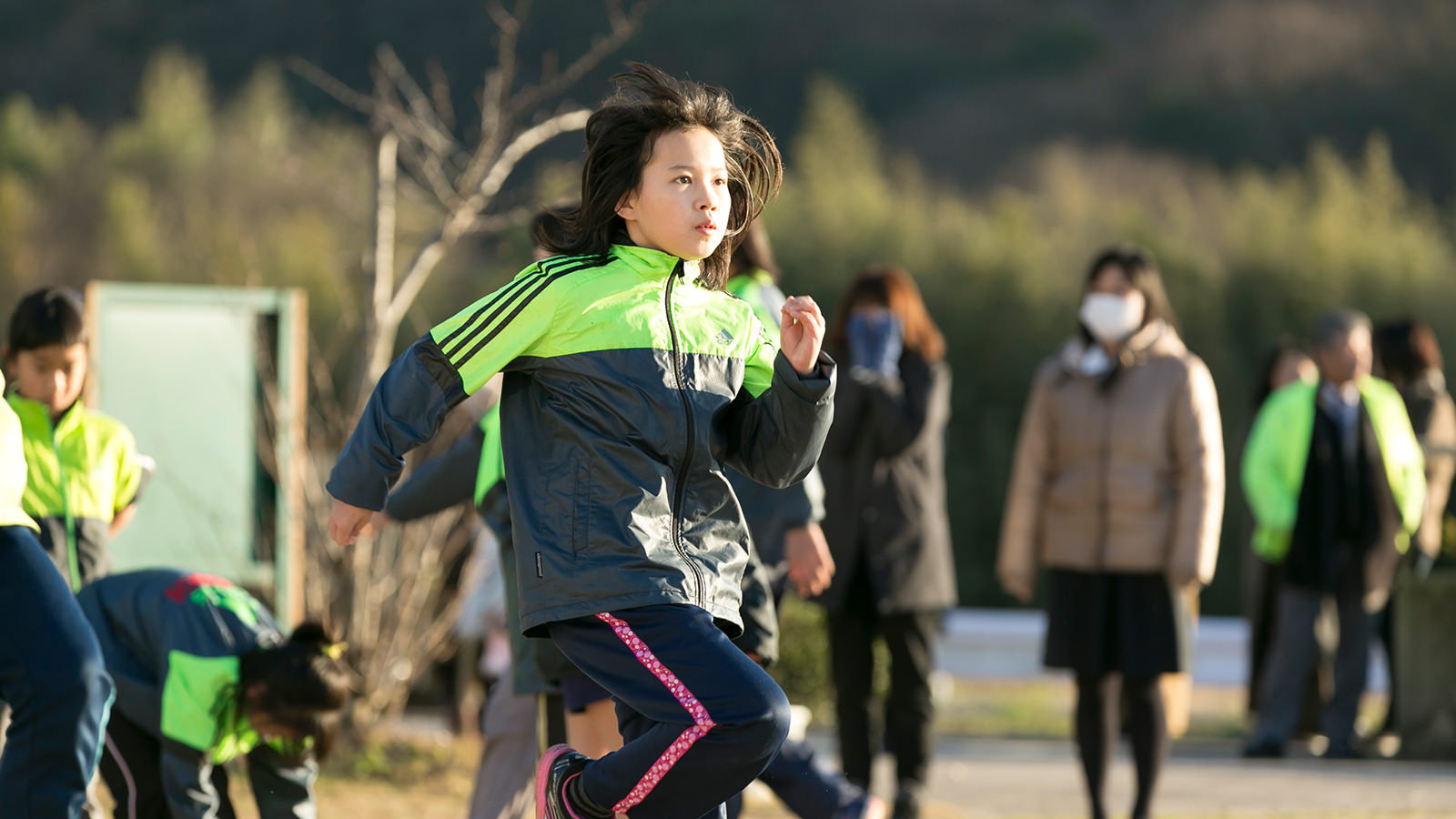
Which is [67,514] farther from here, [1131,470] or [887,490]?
[1131,470]

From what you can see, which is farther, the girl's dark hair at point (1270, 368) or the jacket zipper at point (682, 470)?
the girl's dark hair at point (1270, 368)

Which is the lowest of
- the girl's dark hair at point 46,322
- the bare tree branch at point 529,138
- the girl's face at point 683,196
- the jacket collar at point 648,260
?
the girl's dark hair at point 46,322

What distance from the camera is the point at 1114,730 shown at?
19.5ft

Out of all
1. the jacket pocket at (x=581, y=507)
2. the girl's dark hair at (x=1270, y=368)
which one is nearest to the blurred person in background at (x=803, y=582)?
the jacket pocket at (x=581, y=507)

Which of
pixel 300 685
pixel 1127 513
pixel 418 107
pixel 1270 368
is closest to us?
pixel 300 685

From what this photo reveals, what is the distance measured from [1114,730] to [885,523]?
0.96m

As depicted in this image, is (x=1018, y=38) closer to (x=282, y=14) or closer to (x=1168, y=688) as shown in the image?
(x=282, y=14)

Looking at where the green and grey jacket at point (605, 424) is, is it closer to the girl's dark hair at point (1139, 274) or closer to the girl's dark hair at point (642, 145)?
the girl's dark hair at point (642, 145)

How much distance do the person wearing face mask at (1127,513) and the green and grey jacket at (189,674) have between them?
238cm

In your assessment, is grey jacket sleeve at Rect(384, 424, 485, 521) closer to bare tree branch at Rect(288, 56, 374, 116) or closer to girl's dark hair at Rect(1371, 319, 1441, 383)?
bare tree branch at Rect(288, 56, 374, 116)

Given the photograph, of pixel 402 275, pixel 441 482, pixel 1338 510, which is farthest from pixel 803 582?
pixel 1338 510

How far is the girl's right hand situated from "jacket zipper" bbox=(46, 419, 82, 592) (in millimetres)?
1357

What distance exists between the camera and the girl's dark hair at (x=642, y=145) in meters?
3.50

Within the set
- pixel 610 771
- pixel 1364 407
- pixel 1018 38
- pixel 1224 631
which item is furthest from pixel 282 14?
pixel 610 771
